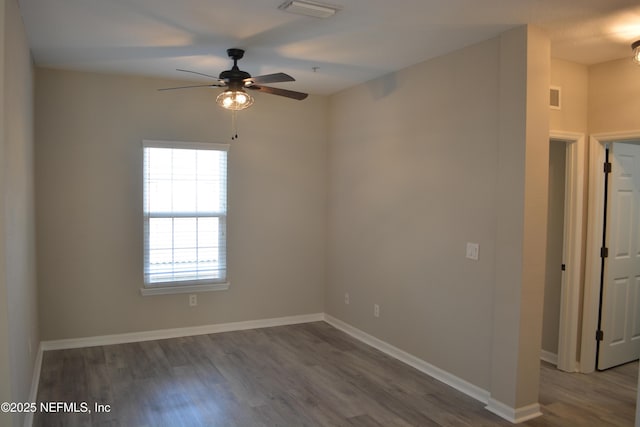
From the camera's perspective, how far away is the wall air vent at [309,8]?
2.91m

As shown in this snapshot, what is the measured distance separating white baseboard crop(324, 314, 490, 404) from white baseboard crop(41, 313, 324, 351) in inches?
18.3

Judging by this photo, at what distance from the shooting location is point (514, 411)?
11.0 feet

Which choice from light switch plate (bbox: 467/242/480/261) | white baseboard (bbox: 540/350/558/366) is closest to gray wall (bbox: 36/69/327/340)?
light switch plate (bbox: 467/242/480/261)

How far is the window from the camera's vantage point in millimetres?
5035

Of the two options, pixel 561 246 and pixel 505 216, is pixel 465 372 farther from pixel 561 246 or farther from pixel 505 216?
pixel 561 246

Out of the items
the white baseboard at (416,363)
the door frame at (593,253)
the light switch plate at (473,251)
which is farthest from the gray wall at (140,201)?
the door frame at (593,253)

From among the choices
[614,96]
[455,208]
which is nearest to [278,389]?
[455,208]

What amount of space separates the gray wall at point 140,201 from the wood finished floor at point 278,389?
1.63ft

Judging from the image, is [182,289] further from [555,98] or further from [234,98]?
[555,98]

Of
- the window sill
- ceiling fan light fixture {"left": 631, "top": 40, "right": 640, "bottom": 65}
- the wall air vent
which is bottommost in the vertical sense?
the window sill

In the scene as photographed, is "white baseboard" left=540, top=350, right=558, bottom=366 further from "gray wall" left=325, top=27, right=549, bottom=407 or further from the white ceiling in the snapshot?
the white ceiling

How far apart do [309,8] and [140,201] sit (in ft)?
9.67

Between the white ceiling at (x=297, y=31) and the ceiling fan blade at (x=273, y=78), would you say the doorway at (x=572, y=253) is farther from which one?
the ceiling fan blade at (x=273, y=78)

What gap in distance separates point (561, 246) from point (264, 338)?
3134 mm
